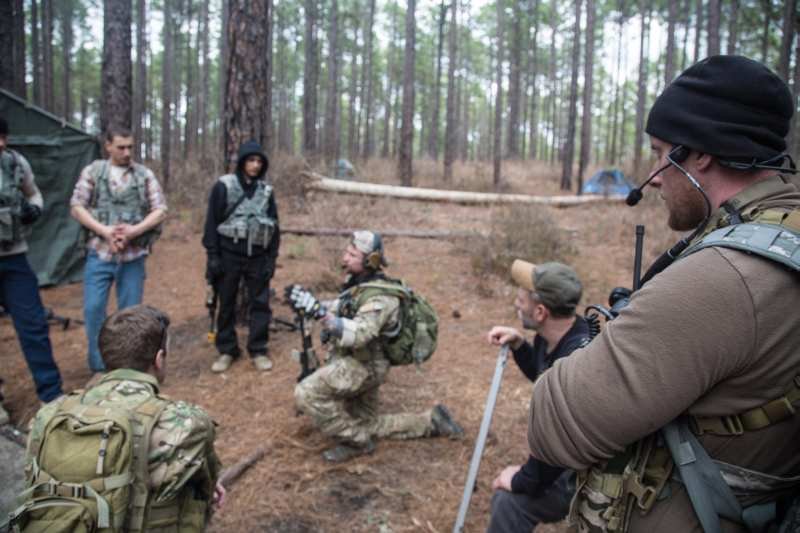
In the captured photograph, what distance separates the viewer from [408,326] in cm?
382

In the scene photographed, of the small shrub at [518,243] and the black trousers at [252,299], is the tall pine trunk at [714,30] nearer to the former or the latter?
the small shrub at [518,243]

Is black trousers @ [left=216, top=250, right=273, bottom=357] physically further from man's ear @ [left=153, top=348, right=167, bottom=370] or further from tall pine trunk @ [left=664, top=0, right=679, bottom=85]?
tall pine trunk @ [left=664, top=0, right=679, bottom=85]

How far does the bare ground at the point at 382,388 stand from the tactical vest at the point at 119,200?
1524mm

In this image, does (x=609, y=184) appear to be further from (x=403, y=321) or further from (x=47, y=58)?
(x=47, y=58)

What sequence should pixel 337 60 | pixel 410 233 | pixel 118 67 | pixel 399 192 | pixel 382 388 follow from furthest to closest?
pixel 337 60, pixel 399 192, pixel 410 233, pixel 118 67, pixel 382 388

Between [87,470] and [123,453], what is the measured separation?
0.38 ft

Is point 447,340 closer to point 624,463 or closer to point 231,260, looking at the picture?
point 231,260

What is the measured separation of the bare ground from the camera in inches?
134

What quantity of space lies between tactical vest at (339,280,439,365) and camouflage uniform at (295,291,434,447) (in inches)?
1.0

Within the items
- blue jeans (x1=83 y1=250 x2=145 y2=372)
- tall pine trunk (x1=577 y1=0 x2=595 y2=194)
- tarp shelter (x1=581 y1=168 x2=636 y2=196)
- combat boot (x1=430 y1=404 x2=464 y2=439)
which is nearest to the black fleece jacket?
blue jeans (x1=83 y1=250 x2=145 y2=372)

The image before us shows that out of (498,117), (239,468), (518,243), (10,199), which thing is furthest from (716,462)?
(498,117)

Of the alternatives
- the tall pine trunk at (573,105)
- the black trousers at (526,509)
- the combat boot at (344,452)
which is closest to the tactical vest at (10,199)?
the combat boot at (344,452)

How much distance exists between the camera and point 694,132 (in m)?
1.34

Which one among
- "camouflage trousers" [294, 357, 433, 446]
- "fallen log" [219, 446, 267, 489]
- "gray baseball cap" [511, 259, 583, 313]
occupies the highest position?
"gray baseball cap" [511, 259, 583, 313]
